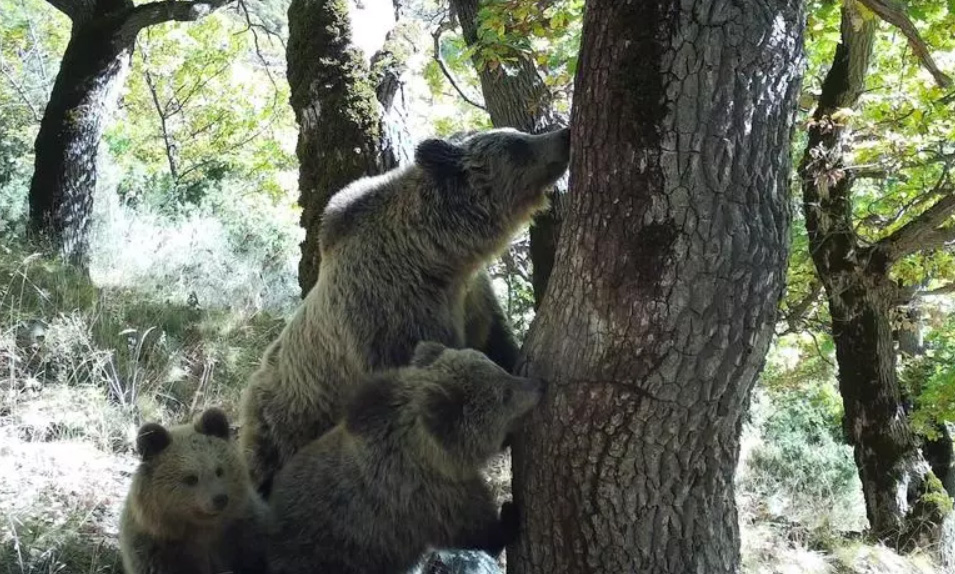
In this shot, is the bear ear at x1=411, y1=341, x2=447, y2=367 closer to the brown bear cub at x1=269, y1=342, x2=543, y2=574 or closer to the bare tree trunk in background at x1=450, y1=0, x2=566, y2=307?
the brown bear cub at x1=269, y1=342, x2=543, y2=574

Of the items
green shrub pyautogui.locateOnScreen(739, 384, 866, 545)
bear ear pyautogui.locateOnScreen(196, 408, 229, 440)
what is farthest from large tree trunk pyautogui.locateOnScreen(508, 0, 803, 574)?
green shrub pyautogui.locateOnScreen(739, 384, 866, 545)

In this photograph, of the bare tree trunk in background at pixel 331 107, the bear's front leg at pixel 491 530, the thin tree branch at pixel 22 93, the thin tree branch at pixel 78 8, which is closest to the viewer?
the bear's front leg at pixel 491 530

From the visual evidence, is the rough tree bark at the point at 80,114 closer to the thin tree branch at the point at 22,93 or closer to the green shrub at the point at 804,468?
the thin tree branch at the point at 22,93

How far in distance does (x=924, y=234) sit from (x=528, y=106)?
4.93 metres

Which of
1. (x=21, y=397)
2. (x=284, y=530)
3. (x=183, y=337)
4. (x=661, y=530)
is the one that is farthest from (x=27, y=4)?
(x=661, y=530)

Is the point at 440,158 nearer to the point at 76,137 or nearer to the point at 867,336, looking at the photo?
the point at 867,336

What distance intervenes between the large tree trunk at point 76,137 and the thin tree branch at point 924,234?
9.25m

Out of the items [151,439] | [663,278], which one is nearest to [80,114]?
[151,439]

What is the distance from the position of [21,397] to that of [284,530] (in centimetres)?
384

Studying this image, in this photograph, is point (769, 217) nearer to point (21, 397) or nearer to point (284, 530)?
point (284, 530)

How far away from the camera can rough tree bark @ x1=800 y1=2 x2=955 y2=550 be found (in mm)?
9836

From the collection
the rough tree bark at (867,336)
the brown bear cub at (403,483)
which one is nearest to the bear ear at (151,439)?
the brown bear cub at (403,483)

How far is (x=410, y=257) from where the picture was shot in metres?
4.59

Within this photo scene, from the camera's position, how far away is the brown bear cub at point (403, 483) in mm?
4012
